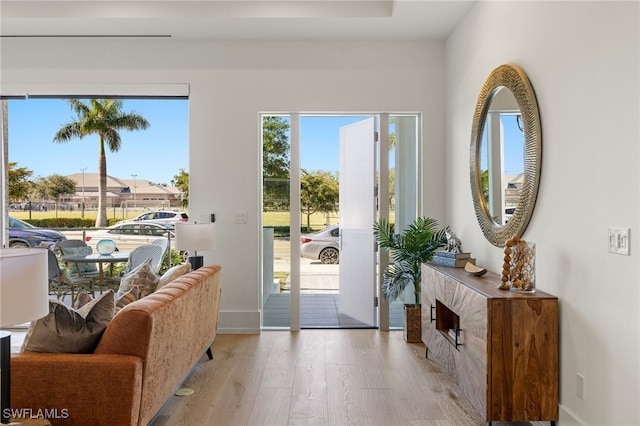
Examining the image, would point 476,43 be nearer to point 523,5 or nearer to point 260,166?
point 523,5

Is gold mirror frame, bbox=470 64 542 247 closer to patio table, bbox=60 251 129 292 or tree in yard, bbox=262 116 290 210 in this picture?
tree in yard, bbox=262 116 290 210

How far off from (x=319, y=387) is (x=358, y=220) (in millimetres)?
2009

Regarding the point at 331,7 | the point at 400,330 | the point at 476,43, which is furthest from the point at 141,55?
the point at 400,330

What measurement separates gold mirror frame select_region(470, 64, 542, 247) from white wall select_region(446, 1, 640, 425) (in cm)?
5

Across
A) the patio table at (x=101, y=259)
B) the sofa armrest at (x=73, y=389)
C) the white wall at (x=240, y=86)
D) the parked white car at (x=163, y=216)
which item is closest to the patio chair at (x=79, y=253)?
the patio table at (x=101, y=259)

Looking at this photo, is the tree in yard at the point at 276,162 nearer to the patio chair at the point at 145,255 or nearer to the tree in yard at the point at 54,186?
the patio chair at the point at 145,255

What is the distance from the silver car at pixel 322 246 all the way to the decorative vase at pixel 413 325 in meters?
1.00

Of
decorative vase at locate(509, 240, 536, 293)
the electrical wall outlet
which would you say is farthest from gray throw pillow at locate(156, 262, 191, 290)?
the electrical wall outlet

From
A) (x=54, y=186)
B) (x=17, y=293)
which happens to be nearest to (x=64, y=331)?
(x=17, y=293)

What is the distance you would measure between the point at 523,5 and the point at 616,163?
141 cm

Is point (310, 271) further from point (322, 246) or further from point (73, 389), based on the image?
point (73, 389)

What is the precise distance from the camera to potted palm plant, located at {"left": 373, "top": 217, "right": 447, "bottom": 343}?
4055 mm

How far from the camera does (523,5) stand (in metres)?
2.87

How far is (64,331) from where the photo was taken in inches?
83.4
